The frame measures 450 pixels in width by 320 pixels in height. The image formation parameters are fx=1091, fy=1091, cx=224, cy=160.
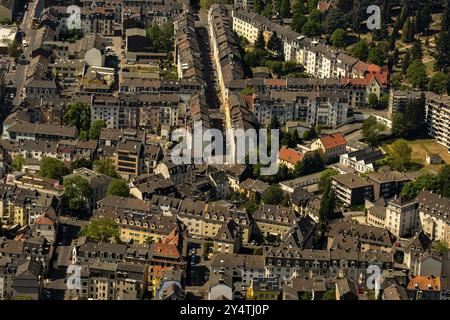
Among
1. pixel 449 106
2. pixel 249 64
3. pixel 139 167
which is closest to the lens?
pixel 139 167

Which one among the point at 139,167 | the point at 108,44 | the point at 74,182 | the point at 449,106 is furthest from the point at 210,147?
the point at 108,44

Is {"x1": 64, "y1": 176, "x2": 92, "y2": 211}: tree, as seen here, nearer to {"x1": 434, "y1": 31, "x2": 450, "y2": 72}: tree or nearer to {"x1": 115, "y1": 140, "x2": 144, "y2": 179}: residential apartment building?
{"x1": 115, "y1": 140, "x2": 144, "y2": 179}: residential apartment building

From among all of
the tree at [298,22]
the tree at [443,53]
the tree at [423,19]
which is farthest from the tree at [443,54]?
the tree at [298,22]

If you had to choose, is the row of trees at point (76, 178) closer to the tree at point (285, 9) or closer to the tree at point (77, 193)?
the tree at point (77, 193)

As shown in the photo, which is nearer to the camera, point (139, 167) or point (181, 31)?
point (139, 167)

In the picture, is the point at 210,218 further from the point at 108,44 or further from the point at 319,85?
the point at 108,44

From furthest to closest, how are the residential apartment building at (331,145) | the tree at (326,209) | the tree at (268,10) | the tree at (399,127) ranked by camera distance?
the tree at (268,10)
the tree at (399,127)
the residential apartment building at (331,145)
the tree at (326,209)

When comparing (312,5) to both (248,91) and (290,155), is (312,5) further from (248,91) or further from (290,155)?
(290,155)
